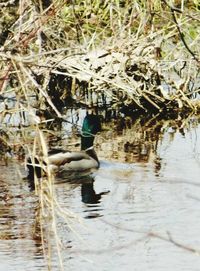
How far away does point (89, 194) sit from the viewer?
417 inches

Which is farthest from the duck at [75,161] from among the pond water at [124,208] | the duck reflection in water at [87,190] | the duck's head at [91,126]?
the duck reflection in water at [87,190]

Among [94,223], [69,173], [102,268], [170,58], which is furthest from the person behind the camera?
[170,58]

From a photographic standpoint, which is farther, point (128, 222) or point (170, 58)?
point (170, 58)

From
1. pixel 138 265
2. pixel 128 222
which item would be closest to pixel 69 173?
pixel 128 222

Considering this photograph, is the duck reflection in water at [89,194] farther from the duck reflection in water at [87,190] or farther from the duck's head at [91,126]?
the duck's head at [91,126]

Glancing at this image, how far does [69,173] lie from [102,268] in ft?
16.7

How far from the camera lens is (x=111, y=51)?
554 inches

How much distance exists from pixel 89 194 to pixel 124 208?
0.91m

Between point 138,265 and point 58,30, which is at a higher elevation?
point 58,30

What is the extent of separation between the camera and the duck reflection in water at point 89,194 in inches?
402

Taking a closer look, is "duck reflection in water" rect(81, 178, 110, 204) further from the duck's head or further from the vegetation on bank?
the vegetation on bank

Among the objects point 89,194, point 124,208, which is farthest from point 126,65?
point 124,208

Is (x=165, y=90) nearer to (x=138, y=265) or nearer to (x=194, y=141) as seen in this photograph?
(x=194, y=141)

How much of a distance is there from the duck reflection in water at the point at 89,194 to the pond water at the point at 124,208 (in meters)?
0.01
